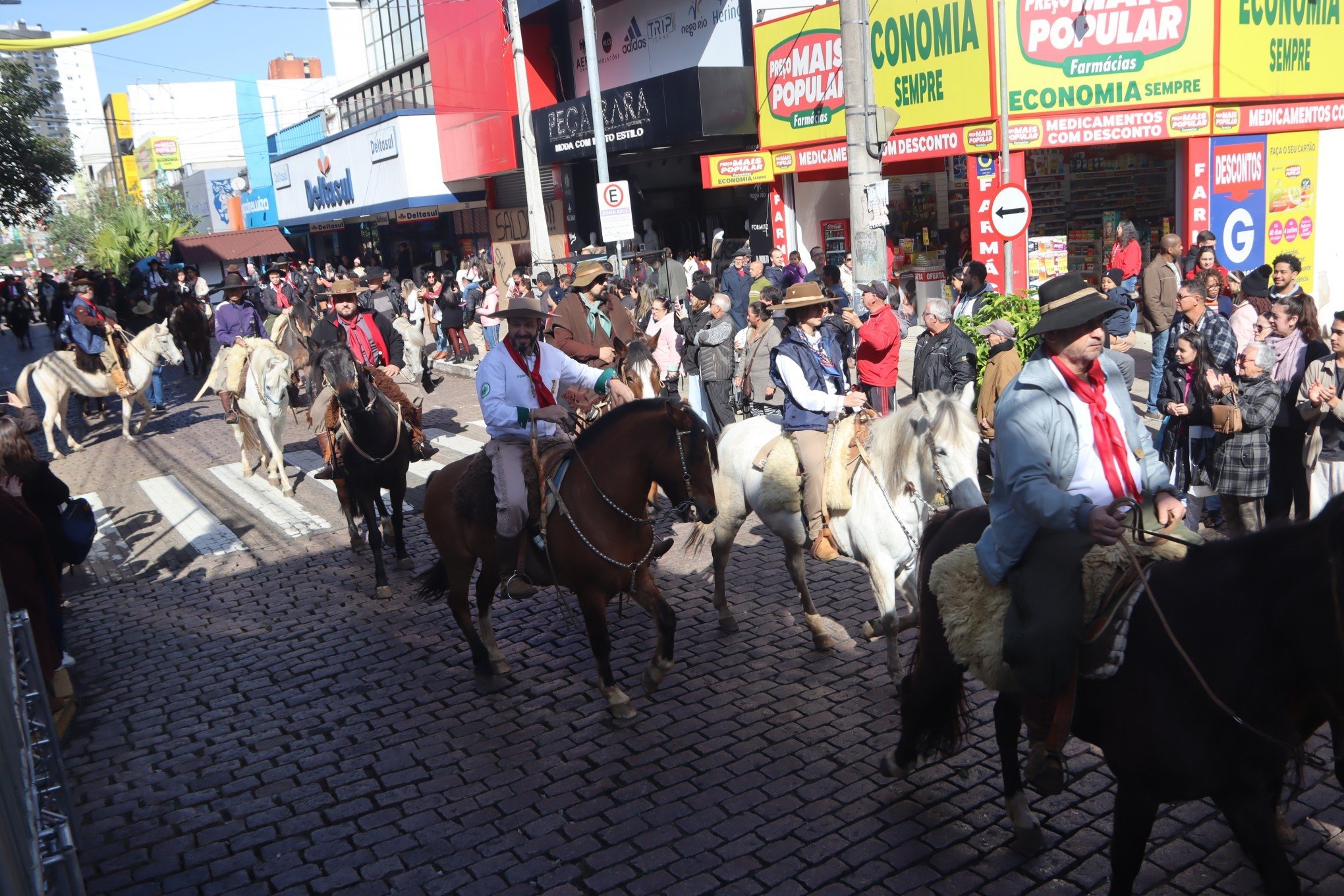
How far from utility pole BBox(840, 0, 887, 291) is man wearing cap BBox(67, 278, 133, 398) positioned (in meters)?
12.6

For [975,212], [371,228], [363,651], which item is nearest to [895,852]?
[363,651]

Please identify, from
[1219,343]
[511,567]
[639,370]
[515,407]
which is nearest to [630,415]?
[515,407]

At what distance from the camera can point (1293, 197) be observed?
1892 centimetres

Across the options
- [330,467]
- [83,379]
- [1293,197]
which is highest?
[1293,197]

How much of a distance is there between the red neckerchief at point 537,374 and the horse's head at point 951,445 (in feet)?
7.88

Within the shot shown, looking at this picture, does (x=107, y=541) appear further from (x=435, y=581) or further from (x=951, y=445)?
(x=951, y=445)

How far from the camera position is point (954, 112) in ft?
57.5

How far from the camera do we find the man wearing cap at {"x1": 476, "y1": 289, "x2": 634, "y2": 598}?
6.39 meters

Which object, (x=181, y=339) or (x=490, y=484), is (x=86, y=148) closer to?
(x=181, y=339)

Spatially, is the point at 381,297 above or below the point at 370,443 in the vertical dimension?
above

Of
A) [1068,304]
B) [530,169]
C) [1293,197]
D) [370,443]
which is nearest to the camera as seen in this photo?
[1068,304]

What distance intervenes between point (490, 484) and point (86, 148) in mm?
175560

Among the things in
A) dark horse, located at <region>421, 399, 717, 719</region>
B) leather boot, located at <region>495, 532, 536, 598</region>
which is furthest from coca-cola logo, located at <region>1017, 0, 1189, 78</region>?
leather boot, located at <region>495, 532, 536, 598</region>

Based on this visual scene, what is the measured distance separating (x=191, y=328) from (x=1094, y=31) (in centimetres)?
1954
